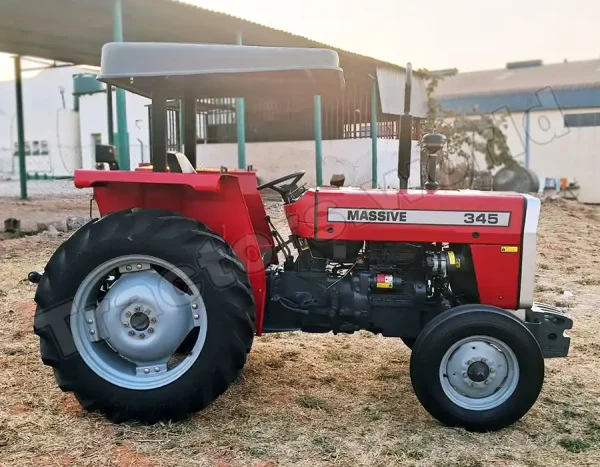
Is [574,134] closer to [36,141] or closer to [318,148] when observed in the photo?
[318,148]

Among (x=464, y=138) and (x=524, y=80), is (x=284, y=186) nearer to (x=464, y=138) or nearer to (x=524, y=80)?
(x=464, y=138)

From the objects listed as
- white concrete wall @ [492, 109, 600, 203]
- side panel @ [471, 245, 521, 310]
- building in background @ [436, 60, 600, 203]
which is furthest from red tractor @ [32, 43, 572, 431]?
white concrete wall @ [492, 109, 600, 203]

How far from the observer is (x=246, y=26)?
414 inches

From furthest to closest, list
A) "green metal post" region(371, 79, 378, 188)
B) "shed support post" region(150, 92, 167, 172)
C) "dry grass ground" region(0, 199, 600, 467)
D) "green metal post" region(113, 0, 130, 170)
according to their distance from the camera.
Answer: "green metal post" region(371, 79, 378, 188) < "green metal post" region(113, 0, 130, 170) < "shed support post" region(150, 92, 167, 172) < "dry grass ground" region(0, 199, 600, 467)

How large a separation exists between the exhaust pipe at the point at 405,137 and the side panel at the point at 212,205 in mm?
906

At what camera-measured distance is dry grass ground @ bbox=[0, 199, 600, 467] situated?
8.38 ft

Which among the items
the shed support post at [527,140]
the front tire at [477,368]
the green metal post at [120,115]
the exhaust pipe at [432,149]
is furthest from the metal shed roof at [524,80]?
the front tire at [477,368]

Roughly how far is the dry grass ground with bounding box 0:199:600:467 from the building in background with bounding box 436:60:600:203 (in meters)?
18.1

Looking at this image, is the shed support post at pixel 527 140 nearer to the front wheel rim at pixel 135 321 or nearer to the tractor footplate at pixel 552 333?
the tractor footplate at pixel 552 333

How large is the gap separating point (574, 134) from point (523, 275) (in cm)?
2084

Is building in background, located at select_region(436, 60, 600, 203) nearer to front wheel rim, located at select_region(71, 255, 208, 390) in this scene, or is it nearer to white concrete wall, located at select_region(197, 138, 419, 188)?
white concrete wall, located at select_region(197, 138, 419, 188)

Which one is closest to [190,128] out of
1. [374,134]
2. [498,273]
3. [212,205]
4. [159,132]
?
[159,132]

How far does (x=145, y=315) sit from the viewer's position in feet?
9.32

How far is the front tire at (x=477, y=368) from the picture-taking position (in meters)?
2.73
